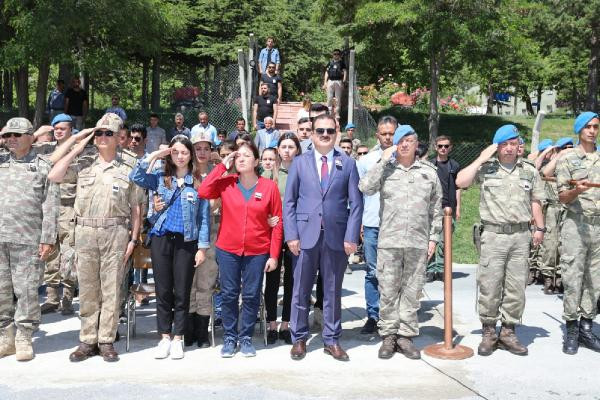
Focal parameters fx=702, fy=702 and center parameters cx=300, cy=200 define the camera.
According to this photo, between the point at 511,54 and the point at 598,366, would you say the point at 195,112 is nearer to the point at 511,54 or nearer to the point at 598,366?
the point at 511,54

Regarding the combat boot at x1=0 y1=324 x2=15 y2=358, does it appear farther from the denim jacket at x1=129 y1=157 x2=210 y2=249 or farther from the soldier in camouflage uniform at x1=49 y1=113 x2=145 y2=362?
the denim jacket at x1=129 y1=157 x2=210 y2=249

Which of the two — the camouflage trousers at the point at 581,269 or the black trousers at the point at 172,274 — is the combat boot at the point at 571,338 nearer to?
the camouflage trousers at the point at 581,269

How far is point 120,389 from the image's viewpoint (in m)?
5.39

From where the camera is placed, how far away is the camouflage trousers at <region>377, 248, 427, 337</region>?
20.7 ft

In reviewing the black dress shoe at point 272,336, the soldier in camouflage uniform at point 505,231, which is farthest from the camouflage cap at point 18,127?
the soldier in camouflage uniform at point 505,231

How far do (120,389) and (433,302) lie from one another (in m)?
4.39

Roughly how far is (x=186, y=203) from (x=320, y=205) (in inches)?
47.4

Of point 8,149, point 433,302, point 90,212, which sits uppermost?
point 8,149

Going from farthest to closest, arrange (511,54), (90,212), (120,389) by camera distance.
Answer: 1. (511,54)
2. (90,212)
3. (120,389)

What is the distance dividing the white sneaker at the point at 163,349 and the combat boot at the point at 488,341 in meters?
2.82

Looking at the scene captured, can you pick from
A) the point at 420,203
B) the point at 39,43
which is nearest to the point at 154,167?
the point at 420,203

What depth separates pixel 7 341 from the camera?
622 cm

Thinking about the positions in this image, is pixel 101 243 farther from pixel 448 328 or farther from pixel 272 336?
pixel 448 328

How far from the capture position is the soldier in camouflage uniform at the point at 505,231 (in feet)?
21.0
